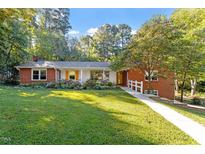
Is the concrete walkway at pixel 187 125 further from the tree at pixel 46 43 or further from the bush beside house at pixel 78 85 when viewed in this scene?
the tree at pixel 46 43

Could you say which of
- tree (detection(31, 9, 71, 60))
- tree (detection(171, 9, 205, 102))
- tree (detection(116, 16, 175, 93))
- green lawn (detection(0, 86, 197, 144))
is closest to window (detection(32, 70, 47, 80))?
tree (detection(31, 9, 71, 60))

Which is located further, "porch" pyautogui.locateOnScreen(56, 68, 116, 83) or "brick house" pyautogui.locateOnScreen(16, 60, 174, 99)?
"porch" pyautogui.locateOnScreen(56, 68, 116, 83)

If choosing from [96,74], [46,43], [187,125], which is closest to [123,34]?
[96,74]

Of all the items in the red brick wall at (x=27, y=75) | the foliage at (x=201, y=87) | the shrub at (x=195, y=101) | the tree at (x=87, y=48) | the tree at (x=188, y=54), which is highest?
the tree at (x=87, y=48)

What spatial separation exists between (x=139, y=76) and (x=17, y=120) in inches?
425

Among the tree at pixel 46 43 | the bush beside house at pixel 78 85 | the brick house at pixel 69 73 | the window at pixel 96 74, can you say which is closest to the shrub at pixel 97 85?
the bush beside house at pixel 78 85

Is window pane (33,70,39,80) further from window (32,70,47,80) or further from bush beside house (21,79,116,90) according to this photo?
bush beside house (21,79,116,90)

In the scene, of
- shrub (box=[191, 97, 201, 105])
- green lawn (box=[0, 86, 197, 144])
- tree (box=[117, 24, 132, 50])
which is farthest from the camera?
tree (box=[117, 24, 132, 50])

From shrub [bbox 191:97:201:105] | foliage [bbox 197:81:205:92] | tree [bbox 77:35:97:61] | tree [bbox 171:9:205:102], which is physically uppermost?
tree [bbox 77:35:97:61]

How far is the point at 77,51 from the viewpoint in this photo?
2361 centimetres

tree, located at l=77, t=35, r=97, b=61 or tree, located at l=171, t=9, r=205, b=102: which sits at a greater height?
tree, located at l=77, t=35, r=97, b=61

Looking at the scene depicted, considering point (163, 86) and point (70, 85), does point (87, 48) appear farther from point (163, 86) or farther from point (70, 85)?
point (163, 86)

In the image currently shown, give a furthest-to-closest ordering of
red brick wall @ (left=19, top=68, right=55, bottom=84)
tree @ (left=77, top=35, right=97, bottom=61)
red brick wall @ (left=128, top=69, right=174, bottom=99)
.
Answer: tree @ (left=77, top=35, right=97, bottom=61) < red brick wall @ (left=19, top=68, right=55, bottom=84) < red brick wall @ (left=128, top=69, right=174, bottom=99)
